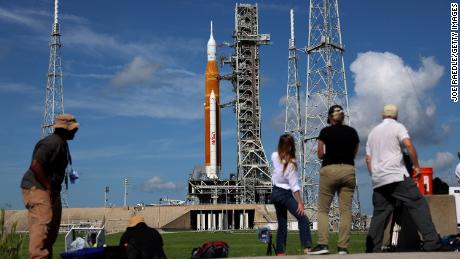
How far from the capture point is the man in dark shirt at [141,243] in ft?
32.2

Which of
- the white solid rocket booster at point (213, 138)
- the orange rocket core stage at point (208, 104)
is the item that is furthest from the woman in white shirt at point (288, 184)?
the orange rocket core stage at point (208, 104)

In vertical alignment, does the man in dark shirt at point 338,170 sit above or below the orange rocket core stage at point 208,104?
below

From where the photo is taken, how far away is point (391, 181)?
358 inches

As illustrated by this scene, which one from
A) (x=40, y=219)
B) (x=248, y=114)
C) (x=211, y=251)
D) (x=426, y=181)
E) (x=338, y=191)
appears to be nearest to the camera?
(x=40, y=219)

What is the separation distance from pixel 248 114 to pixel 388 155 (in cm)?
7367

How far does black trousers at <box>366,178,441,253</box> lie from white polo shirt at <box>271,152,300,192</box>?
4.70ft

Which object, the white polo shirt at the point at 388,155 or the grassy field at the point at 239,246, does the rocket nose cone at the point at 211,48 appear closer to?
the grassy field at the point at 239,246

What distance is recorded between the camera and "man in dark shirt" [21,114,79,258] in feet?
28.1

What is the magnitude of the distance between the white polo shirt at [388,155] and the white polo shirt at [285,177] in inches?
57.2

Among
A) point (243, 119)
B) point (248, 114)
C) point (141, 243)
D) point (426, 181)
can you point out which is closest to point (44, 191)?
point (141, 243)

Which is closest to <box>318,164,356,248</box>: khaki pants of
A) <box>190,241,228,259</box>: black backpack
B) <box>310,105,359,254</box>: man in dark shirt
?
<box>310,105,359,254</box>: man in dark shirt

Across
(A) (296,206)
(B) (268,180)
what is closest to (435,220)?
(A) (296,206)

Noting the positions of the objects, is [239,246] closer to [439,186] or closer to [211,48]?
[439,186]

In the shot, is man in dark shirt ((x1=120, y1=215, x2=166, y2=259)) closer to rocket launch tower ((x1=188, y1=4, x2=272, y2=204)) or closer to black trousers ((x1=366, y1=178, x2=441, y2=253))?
black trousers ((x1=366, y1=178, x2=441, y2=253))
